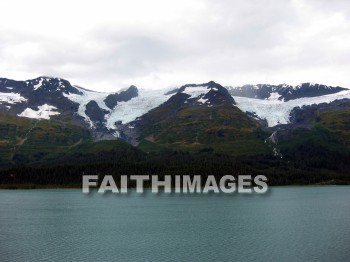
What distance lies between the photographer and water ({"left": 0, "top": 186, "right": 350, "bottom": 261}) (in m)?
78.5

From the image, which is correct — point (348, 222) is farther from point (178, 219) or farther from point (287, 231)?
point (178, 219)

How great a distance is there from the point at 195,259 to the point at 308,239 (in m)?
26.1

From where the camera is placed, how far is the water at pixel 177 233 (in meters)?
78.5

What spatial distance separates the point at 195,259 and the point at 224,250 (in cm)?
834

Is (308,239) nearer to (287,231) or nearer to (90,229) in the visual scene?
(287,231)

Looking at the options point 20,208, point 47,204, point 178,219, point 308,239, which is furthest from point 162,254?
point 47,204

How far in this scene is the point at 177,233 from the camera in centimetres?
10306

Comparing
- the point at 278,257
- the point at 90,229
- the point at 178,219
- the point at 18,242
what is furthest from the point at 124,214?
the point at 278,257

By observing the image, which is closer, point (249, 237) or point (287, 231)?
point (249, 237)

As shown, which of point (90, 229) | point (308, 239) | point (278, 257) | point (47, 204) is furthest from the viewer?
point (47, 204)

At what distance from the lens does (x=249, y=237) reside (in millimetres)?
95125

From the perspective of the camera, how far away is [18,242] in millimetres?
90500

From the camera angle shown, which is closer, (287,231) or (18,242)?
(18,242)

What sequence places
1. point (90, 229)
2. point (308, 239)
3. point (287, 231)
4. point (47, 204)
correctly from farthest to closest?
point (47, 204) → point (90, 229) → point (287, 231) → point (308, 239)
